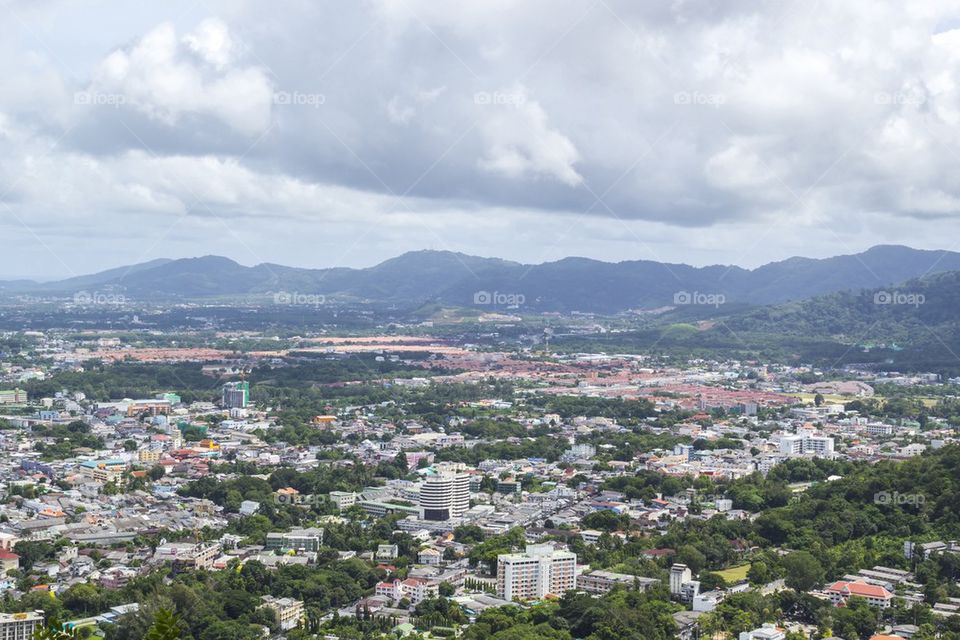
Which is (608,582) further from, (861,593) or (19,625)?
(19,625)

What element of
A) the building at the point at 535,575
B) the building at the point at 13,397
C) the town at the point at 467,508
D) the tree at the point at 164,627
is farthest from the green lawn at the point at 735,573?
the building at the point at 13,397

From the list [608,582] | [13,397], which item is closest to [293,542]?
[608,582]

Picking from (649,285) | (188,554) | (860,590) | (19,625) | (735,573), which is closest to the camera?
(19,625)

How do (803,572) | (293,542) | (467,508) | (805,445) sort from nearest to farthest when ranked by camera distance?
(803,572) < (293,542) < (467,508) < (805,445)

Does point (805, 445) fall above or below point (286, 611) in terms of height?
above

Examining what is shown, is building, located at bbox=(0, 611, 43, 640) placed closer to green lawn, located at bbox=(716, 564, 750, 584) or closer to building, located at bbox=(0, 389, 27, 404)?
green lawn, located at bbox=(716, 564, 750, 584)

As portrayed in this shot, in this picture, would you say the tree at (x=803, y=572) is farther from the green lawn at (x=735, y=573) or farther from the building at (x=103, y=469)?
the building at (x=103, y=469)
